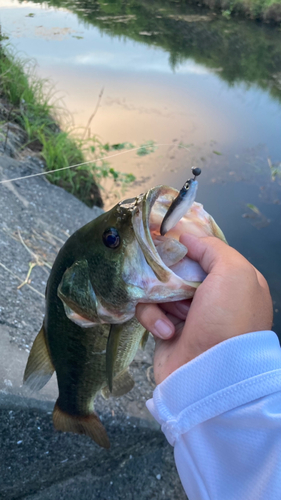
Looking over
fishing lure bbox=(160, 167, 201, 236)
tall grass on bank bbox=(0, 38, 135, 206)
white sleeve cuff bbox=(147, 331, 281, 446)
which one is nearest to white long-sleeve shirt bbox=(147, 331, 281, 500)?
white sleeve cuff bbox=(147, 331, 281, 446)

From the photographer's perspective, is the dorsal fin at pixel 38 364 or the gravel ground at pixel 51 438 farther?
the gravel ground at pixel 51 438

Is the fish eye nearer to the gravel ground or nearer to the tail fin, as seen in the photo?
the tail fin

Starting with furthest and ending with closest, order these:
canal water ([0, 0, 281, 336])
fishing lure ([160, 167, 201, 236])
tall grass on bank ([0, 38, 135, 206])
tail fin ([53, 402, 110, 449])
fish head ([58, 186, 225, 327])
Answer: canal water ([0, 0, 281, 336]) < tall grass on bank ([0, 38, 135, 206]) < tail fin ([53, 402, 110, 449]) < fish head ([58, 186, 225, 327]) < fishing lure ([160, 167, 201, 236])

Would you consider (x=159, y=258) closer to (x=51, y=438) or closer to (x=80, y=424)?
(x=80, y=424)

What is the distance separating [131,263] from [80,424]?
3.86 ft

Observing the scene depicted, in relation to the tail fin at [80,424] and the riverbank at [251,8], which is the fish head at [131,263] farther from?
the riverbank at [251,8]

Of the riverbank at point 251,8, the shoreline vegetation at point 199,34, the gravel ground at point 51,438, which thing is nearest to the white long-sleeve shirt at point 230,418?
the gravel ground at point 51,438

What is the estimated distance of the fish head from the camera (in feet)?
3.78

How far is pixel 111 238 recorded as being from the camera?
1266 mm

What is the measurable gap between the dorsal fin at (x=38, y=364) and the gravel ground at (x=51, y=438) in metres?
0.52

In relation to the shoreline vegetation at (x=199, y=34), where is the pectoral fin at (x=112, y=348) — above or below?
below

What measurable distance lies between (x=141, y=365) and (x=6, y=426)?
1229 mm

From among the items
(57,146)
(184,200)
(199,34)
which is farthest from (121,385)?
(199,34)

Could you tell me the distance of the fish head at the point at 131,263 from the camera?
1.15 m
